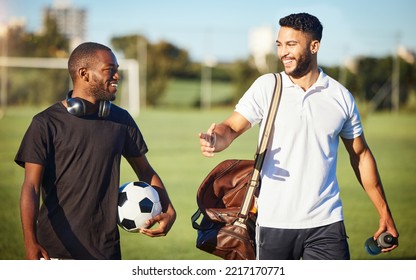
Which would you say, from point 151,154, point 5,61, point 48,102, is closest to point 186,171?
point 151,154

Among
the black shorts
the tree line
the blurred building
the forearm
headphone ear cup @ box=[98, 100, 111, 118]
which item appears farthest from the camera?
the tree line

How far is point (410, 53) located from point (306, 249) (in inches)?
535

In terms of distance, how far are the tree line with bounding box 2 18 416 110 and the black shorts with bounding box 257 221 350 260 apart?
1371 centimetres

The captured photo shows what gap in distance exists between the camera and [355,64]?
18.0m

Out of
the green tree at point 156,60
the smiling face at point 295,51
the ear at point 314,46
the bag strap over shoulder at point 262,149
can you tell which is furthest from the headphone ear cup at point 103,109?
the green tree at point 156,60

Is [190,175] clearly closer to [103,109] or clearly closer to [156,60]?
[103,109]

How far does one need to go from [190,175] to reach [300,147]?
7202 millimetres

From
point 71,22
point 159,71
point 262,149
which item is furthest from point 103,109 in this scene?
point 159,71

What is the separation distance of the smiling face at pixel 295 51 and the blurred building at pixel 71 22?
9.62 m

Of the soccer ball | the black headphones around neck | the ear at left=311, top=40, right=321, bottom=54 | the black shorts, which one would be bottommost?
the black shorts

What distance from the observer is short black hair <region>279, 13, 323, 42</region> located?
371 centimetres

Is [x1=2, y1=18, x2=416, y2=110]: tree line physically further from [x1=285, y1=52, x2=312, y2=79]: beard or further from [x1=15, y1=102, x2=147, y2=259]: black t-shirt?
[x1=15, y1=102, x2=147, y2=259]: black t-shirt

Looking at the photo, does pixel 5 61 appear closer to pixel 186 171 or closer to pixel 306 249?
pixel 186 171

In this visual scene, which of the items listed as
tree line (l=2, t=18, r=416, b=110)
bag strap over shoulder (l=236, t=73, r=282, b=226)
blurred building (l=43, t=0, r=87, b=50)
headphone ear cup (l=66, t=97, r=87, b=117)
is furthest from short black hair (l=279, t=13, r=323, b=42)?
tree line (l=2, t=18, r=416, b=110)
